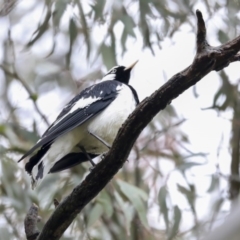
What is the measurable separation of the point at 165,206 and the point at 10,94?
3.18 feet

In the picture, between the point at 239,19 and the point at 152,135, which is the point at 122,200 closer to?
the point at 152,135

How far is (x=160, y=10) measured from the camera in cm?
270

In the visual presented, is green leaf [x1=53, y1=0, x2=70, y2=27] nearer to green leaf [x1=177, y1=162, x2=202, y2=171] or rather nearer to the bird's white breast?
the bird's white breast

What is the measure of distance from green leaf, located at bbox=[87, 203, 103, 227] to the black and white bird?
0.42 metres

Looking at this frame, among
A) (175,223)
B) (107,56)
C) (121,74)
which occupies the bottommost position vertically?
(175,223)

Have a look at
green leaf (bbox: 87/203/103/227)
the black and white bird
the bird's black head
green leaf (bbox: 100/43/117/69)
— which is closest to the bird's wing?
the black and white bird

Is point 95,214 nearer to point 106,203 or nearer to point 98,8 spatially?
point 106,203

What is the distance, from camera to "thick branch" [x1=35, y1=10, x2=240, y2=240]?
1.14m

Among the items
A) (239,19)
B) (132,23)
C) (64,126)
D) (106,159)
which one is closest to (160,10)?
(132,23)

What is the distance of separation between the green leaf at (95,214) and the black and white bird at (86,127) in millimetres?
422

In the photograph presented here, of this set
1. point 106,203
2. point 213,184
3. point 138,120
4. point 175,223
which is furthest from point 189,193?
point 138,120

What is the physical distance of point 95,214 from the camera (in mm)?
2363

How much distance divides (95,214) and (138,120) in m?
1.21

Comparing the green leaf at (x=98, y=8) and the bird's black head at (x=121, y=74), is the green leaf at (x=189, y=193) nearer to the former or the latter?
the bird's black head at (x=121, y=74)
